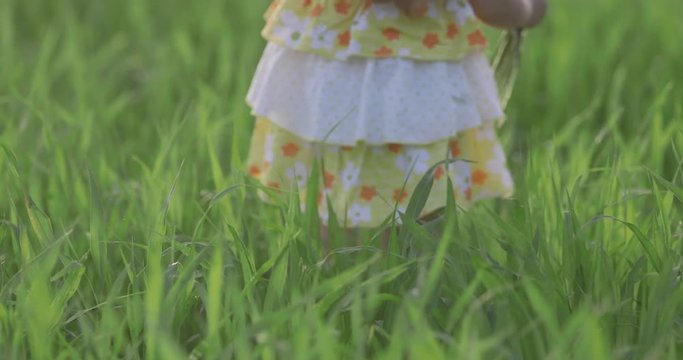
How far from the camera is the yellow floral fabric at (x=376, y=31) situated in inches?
67.3

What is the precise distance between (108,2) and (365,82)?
6.22 feet

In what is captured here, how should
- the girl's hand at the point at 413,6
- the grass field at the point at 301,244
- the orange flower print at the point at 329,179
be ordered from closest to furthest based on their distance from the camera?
the grass field at the point at 301,244
the girl's hand at the point at 413,6
the orange flower print at the point at 329,179

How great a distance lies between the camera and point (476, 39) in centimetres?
177

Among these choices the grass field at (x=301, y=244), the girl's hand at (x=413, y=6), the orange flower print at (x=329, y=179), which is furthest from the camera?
the orange flower print at (x=329, y=179)

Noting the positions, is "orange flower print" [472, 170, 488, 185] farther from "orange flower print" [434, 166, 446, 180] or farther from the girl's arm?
the girl's arm

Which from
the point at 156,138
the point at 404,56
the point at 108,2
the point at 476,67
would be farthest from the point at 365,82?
the point at 108,2

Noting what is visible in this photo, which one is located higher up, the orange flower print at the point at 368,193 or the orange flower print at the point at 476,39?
the orange flower print at the point at 476,39

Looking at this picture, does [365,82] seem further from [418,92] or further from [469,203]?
[469,203]

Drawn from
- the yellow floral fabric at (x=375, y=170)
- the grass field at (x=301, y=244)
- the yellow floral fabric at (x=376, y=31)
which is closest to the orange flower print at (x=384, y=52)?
the yellow floral fabric at (x=376, y=31)

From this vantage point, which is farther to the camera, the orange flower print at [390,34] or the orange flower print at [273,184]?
the orange flower print at [273,184]

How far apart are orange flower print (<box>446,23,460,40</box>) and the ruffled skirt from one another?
36 mm

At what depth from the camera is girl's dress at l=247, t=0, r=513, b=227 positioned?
5.63ft

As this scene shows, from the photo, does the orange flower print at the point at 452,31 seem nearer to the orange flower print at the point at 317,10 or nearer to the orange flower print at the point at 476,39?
the orange flower print at the point at 476,39

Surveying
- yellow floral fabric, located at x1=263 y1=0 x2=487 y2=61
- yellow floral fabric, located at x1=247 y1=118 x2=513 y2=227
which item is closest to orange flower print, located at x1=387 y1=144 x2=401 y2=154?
yellow floral fabric, located at x1=247 y1=118 x2=513 y2=227
